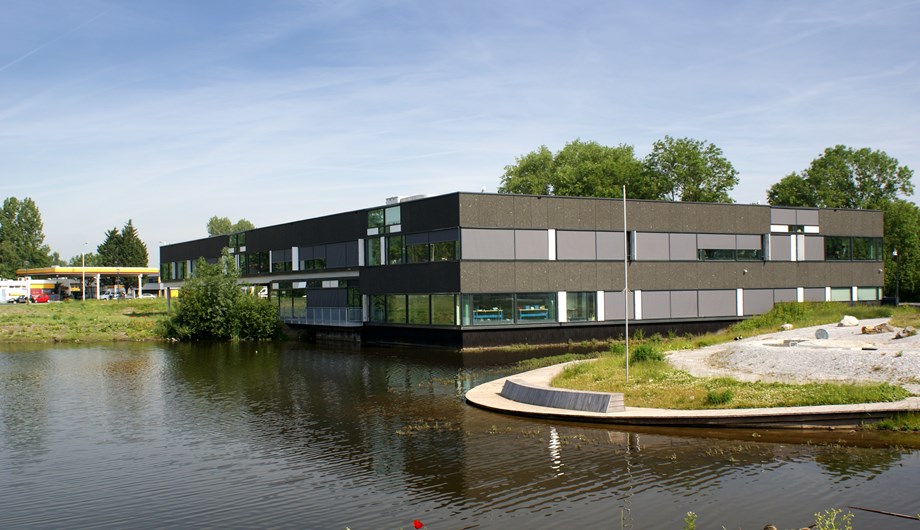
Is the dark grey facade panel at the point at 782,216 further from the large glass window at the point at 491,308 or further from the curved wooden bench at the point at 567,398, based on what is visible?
the curved wooden bench at the point at 567,398

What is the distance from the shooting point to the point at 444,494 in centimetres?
1702

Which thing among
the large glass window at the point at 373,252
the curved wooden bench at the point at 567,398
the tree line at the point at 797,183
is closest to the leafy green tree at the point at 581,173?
the tree line at the point at 797,183

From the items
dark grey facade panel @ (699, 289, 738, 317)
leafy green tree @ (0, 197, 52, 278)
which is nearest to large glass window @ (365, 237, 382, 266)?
dark grey facade panel @ (699, 289, 738, 317)

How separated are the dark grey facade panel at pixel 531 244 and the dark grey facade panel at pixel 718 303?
12.8 m

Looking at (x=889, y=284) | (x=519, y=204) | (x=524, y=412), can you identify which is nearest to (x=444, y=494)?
(x=524, y=412)

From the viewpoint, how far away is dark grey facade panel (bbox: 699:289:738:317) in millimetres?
55969

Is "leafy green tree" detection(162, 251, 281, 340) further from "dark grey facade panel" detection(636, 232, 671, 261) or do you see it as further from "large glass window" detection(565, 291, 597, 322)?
"dark grey facade panel" detection(636, 232, 671, 261)

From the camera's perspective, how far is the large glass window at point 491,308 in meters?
48.9

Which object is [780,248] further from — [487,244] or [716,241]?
[487,244]

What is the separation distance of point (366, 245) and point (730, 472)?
41.9 m

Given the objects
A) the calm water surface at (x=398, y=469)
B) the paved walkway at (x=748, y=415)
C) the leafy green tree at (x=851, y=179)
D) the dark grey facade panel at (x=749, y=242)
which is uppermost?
the leafy green tree at (x=851, y=179)

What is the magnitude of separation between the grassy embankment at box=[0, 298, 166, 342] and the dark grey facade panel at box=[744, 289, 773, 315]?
4490 centimetres

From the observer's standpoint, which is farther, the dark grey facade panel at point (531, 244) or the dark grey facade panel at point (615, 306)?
the dark grey facade panel at point (615, 306)

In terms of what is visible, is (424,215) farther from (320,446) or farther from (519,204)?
(320,446)
